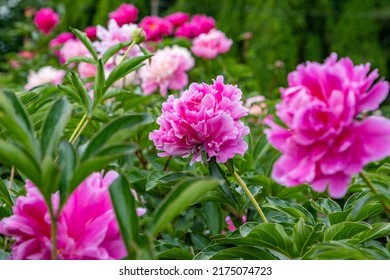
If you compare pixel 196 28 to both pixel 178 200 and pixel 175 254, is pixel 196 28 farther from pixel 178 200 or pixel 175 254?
pixel 178 200

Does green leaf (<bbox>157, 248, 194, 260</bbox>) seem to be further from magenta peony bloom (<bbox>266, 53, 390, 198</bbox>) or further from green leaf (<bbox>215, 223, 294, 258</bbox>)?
magenta peony bloom (<bbox>266, 53, 390, 198</bbox>)

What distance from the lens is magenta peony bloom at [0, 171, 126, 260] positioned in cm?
57

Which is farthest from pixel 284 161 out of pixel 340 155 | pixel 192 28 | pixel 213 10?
pixel 213 10

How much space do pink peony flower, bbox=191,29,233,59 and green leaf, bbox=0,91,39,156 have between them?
171 cm

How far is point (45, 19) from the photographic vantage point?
351cm

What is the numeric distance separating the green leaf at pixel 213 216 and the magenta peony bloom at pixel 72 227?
47 centimetres

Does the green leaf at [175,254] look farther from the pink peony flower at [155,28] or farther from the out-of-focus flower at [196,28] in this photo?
the out-of-focus flower at [196,28]

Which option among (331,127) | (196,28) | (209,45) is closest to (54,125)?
(331,127)

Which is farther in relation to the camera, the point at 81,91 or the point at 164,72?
the point at 164,72

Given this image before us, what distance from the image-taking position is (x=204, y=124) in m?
0.78

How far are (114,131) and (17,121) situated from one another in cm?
10

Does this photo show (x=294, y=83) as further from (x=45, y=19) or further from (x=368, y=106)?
(x=45, y=19)

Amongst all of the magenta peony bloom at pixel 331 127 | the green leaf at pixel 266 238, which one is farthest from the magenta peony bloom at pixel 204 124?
the magenta peony bloom at pixel 331 127

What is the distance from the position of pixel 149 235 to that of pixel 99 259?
0.08 m
